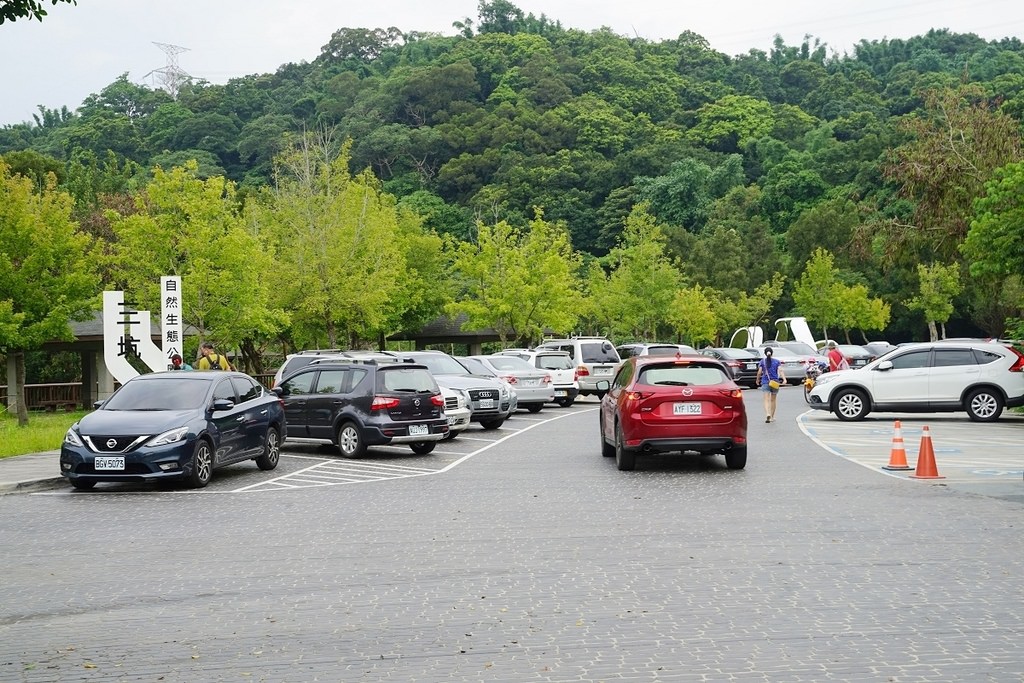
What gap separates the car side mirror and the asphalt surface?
1.12 m

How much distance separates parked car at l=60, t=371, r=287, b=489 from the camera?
1538 centimetres

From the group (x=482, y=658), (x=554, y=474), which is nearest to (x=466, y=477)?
(x=554, y=474)

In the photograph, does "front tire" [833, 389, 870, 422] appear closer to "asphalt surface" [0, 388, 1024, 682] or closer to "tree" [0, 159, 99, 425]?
"asphalt surface" [0, 388, 1024, 682]

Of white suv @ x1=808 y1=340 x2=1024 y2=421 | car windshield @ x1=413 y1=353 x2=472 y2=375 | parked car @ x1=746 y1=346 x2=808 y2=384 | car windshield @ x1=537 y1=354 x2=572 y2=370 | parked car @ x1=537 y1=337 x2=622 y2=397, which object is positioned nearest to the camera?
white suv @ x1=808 y1=340 x2=1024 y2=421

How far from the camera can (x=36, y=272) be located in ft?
104

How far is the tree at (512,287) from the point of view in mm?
50844

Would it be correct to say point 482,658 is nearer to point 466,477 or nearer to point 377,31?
point 466,477

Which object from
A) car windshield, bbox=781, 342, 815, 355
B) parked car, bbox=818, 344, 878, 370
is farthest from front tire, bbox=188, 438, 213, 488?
parked car, bbox=818, 344, 878, 370

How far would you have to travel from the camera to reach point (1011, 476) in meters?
15.6

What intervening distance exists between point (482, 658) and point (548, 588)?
1960 millimetres

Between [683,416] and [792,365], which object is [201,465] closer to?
[683,416]

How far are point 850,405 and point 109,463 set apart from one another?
18.2m

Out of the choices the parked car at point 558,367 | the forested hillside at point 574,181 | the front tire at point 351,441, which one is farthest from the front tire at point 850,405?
the front tire at point 351,441

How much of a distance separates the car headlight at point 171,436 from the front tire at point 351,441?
4.65 metres
